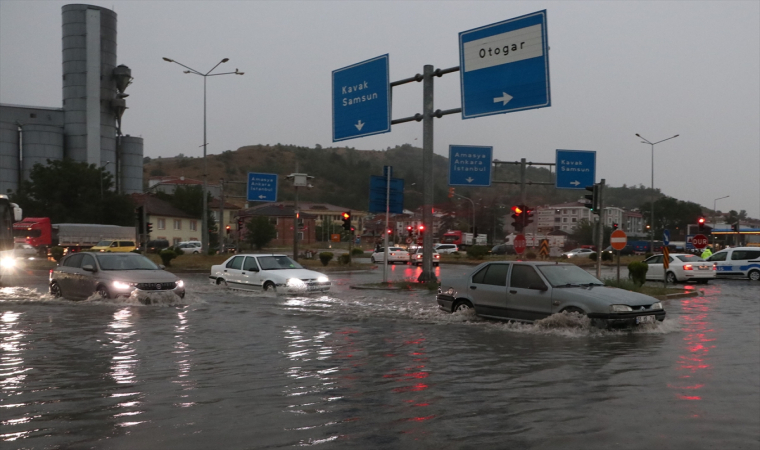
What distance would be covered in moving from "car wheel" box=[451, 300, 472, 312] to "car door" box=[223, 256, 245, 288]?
10158mm

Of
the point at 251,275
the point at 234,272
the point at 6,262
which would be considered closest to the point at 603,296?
the point at 251,275

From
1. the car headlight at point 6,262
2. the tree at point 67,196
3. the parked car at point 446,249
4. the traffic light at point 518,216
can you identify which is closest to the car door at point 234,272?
Result: the car headlight at point 6,262

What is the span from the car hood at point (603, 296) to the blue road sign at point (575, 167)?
71.1 feet

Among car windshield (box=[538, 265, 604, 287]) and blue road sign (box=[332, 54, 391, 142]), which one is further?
blue road sign (box=[332, 54, 391, 142])

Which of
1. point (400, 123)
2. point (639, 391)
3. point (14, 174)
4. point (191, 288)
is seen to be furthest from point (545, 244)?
point (14, 174)

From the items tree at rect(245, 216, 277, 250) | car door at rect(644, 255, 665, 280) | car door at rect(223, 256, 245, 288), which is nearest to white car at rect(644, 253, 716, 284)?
car door at rect(644, 255, 665, 280)

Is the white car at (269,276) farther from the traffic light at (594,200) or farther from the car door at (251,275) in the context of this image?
the traffic light at (594,200)

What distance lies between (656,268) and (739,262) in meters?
5.89

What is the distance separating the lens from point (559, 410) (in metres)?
6.73

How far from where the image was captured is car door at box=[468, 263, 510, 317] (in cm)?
1355

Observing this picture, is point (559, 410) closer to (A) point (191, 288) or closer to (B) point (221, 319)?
(B) point (221, 319)

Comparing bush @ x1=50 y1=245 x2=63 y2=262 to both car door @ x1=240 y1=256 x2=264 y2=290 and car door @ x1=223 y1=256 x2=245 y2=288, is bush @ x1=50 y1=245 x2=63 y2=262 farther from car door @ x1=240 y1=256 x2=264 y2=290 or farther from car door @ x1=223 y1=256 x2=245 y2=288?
car door @ x1=240 y1=256 x2=264 y2=290

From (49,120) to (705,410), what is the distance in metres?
91.9

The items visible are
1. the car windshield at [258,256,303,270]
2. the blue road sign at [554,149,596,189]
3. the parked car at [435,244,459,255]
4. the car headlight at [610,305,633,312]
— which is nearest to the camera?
the car headlight at [610,305,633,312]
